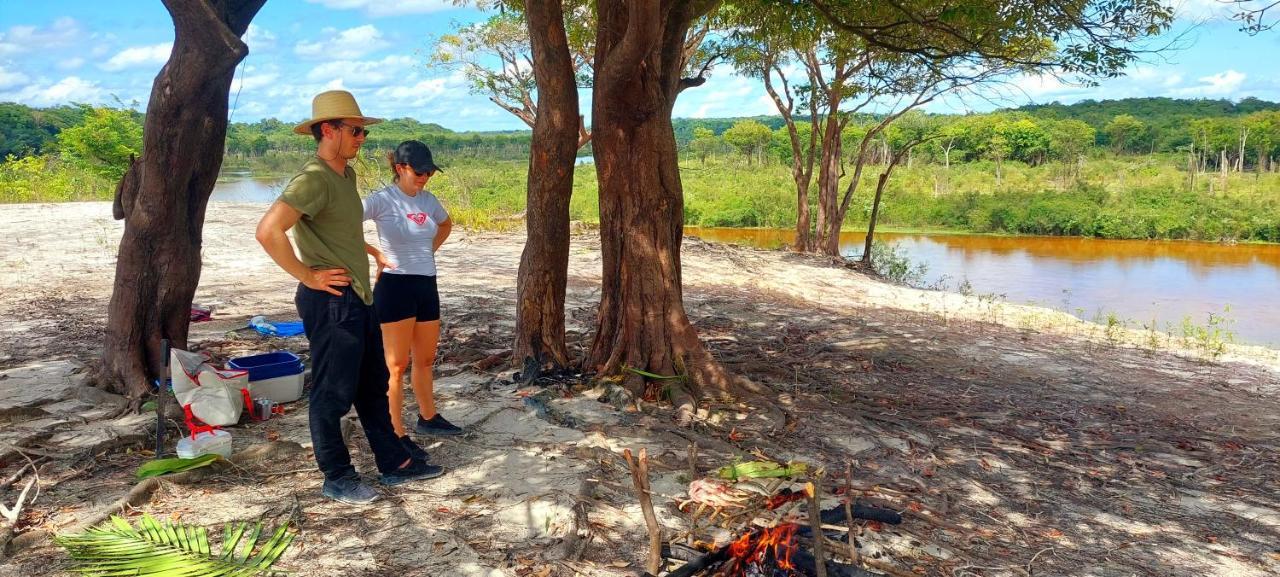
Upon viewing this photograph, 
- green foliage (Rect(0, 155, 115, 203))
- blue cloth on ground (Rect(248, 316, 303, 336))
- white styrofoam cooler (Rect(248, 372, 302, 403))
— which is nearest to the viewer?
white styrofoam cooler (Rect(248, 372, 302, 403))

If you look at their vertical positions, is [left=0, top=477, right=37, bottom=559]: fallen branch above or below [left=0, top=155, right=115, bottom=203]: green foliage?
below

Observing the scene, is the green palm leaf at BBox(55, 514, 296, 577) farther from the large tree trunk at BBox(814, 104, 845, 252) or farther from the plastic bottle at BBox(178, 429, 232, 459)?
the large tree trunk at BBox(814, 104, 845, 252)

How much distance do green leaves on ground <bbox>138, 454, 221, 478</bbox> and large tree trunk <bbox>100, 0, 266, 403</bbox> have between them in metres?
1.44

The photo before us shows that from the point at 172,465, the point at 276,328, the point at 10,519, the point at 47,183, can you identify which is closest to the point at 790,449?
the point at 172,465

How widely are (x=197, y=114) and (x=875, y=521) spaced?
446 cm

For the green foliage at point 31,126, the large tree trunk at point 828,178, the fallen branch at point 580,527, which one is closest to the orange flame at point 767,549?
the fallen branch at point 580,527

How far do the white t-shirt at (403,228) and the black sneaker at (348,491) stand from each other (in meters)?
1.01

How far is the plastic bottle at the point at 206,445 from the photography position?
3.84m

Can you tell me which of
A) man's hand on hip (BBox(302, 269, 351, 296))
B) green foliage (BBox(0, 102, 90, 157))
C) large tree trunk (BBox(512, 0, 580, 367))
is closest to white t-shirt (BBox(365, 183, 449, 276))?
man's hand on hip (BBox(302, 269, 351, 296))

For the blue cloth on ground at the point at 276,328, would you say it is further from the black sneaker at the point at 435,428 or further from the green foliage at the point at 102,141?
the green foliage at the point at 102,141

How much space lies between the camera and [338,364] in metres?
3.42

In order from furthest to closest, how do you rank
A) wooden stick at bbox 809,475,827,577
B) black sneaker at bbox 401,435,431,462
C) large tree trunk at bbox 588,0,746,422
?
large tree trunk at bbox 588,0,746,422, black sneaker at bbox 401,435,431,462, wooden stick at bbox 809,475,827,577

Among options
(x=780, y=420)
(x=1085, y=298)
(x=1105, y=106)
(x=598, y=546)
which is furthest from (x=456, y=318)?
(x=1105, y=106)

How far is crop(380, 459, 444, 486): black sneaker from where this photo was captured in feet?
12.5
